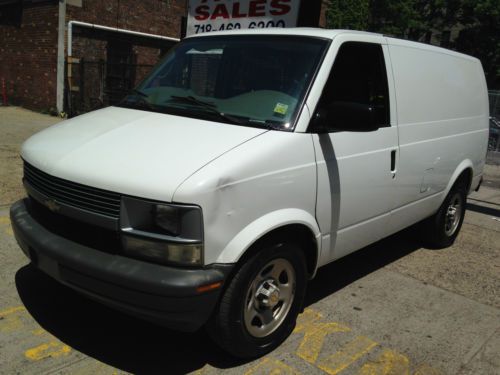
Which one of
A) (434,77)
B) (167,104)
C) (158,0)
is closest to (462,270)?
(434,77)

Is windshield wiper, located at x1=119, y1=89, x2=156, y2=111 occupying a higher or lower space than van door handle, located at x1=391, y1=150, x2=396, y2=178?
higher

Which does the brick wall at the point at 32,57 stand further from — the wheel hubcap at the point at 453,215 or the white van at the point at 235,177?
the wheel hubcap at the point at 453,215

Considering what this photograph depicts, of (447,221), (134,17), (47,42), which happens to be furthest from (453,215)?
(134,17)

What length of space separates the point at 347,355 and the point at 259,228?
1187mm

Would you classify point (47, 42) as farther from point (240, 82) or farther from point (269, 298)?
point (269, 298)

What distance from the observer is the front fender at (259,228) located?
8.75ft

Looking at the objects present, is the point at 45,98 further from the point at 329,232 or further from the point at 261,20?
the point at 329,232

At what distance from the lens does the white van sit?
258cm

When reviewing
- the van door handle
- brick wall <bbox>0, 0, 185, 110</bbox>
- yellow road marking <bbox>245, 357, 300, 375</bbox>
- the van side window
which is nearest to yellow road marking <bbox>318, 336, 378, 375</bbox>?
yellow road marking <bbox>245, 357, 300, 375</bbox>

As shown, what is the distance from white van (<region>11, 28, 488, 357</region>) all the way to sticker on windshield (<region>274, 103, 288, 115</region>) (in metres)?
0.01

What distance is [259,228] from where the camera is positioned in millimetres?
2787

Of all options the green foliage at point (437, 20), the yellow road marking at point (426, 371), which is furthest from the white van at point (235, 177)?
the green foliage at point (437, 20)

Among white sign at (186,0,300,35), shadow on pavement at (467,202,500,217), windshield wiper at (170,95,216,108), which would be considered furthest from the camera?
shadow on pavement at (467,202,500,217)

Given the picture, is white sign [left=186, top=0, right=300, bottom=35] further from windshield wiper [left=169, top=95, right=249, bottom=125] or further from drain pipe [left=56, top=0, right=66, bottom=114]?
drain pipe [left=56, top=0, right=66, bottom=114]
